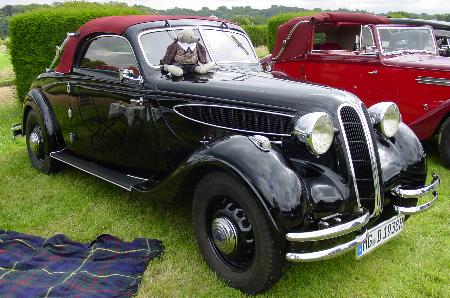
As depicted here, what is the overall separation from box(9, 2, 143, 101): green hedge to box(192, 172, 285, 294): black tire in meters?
6.77

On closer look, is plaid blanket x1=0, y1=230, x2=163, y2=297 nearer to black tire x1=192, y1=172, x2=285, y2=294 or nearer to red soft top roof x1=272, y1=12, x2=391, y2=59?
black tire x1=192, y1=172, x2=285, y2=294

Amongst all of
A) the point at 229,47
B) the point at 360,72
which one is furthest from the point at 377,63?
the point at 229,47

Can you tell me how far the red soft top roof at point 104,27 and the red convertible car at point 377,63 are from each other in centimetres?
165

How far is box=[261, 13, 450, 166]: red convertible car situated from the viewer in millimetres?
5766

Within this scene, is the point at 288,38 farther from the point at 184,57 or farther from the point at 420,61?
the point at 184,57

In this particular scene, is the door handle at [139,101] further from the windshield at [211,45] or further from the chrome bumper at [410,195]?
the chrome bumper at [410,195]

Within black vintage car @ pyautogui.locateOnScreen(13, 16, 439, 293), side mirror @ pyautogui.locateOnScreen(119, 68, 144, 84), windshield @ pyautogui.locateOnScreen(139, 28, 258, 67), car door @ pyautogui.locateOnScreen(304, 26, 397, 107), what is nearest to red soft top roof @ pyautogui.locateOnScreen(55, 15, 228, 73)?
black vintage car @ pyautogui.locateOnScreen(13, 16, 439, 293)

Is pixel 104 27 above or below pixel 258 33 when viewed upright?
above

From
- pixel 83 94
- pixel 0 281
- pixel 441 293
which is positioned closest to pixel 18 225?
pixel 0 281

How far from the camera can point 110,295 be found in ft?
9.91

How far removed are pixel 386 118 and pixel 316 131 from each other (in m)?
0.91

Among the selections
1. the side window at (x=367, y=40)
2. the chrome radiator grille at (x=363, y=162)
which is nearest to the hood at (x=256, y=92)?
the chrome radiator grille at (x=363, y=162)

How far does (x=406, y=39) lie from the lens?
6.75 metres

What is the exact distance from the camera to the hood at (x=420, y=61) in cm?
580
